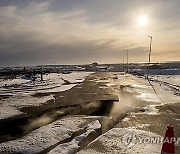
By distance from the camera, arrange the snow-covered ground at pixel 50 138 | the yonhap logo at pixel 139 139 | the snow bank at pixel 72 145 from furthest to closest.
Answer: the yonhap logo at pixel 139 139 → the snow-covered ground at pixel 50 138 → the snow bank at pixel 72 145

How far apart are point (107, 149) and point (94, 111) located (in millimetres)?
6289

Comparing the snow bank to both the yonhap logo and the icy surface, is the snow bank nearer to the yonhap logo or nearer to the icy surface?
the icy surface

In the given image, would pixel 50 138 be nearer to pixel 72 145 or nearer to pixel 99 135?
pixel 72 145

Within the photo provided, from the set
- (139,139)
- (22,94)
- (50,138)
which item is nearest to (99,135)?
(139,139)

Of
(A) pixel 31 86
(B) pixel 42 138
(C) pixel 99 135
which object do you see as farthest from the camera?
(A) pixel 31 86

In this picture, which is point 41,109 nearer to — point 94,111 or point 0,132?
point 94,111

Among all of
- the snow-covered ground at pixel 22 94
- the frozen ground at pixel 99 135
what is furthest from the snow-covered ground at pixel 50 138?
the snow-covered ground at pixel 22 94

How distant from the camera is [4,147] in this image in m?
7.46

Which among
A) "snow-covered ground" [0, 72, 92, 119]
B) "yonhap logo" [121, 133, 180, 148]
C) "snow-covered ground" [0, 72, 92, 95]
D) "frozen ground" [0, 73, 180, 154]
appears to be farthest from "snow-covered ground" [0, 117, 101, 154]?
"snow-covered ground" [0, 72, 92, 95]

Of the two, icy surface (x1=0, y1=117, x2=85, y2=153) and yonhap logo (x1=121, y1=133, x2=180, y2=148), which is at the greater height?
icy surface (x1=0, y1=117, x2=85, y2=153)

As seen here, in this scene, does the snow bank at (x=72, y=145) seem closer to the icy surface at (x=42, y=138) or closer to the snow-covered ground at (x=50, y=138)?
the snow-covered ground at (x=50, y=138)

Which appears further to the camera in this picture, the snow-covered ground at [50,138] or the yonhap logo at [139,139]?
the yonhap logo at [139,139]

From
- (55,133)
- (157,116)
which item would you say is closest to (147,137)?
(55,133)

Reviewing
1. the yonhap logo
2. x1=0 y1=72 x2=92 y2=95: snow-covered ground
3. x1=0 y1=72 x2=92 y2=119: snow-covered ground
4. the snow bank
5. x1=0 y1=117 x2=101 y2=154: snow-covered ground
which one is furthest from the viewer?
x1=0 y1=72 x2=92 y2=95: snow-covered ground
